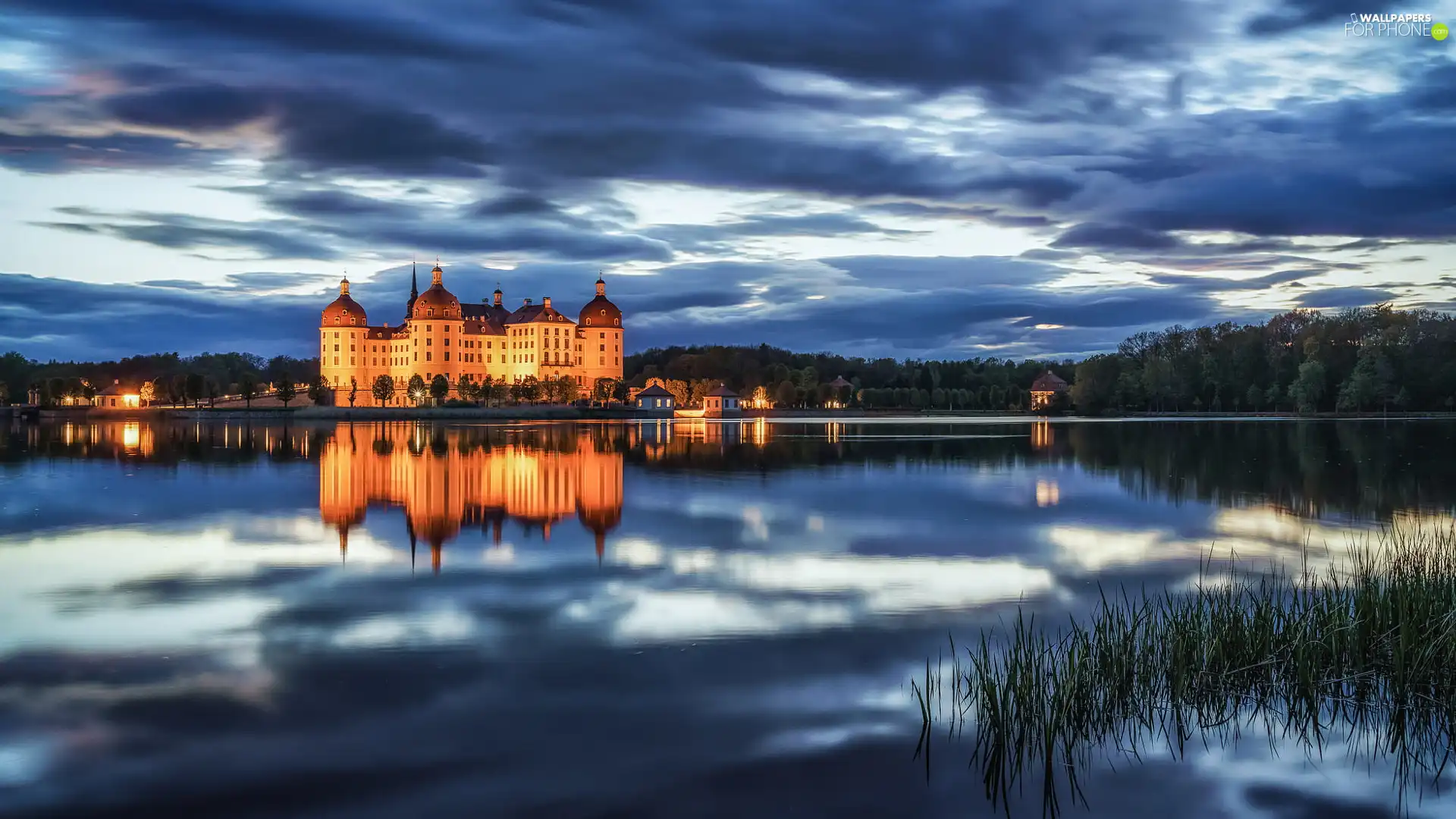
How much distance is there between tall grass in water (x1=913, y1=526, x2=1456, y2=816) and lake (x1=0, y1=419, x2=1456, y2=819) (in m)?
0.21

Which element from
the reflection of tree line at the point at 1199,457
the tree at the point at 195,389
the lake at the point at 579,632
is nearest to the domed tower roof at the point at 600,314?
the tree at the point at 195,389

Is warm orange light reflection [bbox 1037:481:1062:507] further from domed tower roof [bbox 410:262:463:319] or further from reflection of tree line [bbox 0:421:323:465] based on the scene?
domed tower roof [bbox 410:262:463:319]

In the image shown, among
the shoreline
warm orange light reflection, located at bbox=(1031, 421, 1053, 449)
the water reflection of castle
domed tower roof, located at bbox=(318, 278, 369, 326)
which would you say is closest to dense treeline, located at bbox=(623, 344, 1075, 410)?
the shoreline

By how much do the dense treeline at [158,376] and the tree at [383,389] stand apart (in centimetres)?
850

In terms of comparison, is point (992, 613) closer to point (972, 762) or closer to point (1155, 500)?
point (972, 762)

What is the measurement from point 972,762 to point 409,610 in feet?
21.1

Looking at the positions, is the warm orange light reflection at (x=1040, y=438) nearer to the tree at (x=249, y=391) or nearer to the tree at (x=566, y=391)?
the tree at (x=566, y=391)

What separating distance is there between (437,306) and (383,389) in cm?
1405

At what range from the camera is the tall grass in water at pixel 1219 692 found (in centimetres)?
662

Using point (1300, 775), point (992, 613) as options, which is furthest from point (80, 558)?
point (1300, 775)

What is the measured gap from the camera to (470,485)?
2434 centimetres

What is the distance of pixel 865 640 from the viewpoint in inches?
373

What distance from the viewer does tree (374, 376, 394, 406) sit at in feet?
302

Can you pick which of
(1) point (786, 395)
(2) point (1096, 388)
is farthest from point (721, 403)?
(2) point (1096, 388)
